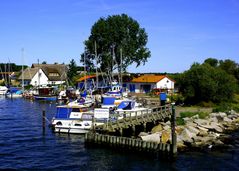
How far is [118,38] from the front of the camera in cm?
10062

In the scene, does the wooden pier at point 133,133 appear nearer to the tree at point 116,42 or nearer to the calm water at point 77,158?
the calm water at point 77,158

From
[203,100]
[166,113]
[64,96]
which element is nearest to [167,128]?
[166,113]

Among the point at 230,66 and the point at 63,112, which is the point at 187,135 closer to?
the point at 63,112

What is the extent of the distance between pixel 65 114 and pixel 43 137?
4124mm

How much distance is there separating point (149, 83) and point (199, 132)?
5243 cm

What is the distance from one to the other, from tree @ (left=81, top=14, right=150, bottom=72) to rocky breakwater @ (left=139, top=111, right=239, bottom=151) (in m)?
48.9

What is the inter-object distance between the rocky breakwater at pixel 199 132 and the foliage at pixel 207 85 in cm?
1180

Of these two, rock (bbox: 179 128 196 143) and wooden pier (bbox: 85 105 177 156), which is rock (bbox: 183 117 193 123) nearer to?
wooden pier (bbox: 85 105 177 156)

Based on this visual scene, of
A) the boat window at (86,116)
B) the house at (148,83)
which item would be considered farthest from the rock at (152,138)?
the house at (148,83)

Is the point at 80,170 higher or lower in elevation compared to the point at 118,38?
lower

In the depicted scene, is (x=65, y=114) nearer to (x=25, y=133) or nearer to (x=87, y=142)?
(x=25, y=133)

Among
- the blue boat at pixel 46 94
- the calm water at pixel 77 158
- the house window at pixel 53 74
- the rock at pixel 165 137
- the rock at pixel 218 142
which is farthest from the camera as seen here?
the house window at pixel 53 74

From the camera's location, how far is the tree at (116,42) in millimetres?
99625

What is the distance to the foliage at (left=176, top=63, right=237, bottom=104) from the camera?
2574 inches
